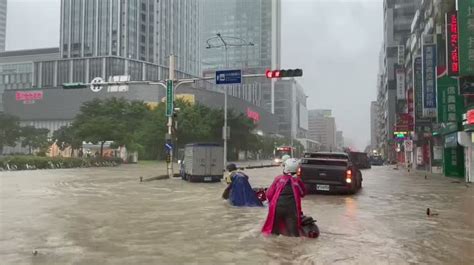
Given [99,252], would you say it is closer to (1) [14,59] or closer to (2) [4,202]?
(2) [4,202]

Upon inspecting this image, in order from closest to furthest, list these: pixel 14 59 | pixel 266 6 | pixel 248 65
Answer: pixel 248 65, pixel 266 6, pixel 14 59

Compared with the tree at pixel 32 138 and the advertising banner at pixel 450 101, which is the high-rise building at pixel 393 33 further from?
the advertising banner at pixel 450 101

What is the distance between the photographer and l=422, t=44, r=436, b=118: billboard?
131 ft

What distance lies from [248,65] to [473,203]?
48.1m

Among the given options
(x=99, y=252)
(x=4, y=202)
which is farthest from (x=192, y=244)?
(x=4, y=202)

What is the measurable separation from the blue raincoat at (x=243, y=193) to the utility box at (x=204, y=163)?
1434 cm

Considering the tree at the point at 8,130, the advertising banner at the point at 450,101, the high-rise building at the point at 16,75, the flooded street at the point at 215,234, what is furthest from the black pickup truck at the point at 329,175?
the high-rise building at the point at 16,75

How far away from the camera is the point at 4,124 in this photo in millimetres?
84062

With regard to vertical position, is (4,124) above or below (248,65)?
below

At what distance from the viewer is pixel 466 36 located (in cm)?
2578

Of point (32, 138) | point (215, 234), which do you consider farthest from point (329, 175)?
point (32, 138)

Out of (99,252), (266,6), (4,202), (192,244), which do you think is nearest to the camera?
(99,252)

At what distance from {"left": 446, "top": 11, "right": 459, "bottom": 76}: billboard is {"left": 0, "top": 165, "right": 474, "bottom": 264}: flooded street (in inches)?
467

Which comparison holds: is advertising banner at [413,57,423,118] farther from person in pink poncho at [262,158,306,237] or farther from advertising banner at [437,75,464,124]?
person in pink poncho at [262,158,306,237]
